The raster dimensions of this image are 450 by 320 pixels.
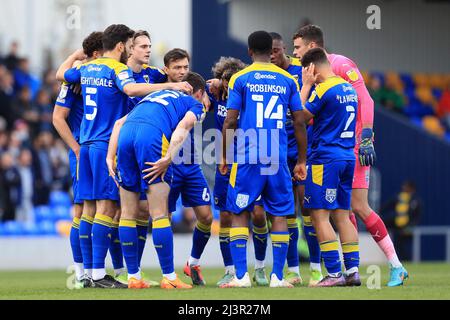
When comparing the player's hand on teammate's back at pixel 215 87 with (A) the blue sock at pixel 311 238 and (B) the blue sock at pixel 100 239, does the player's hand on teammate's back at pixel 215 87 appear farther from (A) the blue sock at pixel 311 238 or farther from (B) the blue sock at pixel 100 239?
(B) the blue sock at pixel 100 239

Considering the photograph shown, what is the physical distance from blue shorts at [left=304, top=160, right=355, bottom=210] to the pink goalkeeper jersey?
59 cm

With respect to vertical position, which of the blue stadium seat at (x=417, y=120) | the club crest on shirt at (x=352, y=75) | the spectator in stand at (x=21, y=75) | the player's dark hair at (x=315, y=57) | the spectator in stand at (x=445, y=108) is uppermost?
the player's dark hair at (x=315, y=57)

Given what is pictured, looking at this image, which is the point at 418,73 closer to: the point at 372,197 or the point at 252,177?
the point at 372,197

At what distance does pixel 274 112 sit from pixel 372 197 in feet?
40.3

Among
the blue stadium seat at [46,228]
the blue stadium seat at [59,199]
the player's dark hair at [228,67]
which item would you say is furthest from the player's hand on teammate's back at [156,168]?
the blue stadium seat at [59,199]

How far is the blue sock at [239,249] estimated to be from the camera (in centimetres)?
973

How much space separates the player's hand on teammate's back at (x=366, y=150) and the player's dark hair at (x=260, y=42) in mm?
1321

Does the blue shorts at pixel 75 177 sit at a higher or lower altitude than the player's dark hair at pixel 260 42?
lower

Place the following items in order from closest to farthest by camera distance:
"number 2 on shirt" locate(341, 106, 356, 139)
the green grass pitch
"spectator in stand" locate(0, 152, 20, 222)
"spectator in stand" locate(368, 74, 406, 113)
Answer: the green grass pitch → "number 2 on shirt" locate(341, 106, 356, 139) → "spectator in stand" locate(0, 152, 20, 222) → "spectator in stand" locate(368, 74, 406, 113)

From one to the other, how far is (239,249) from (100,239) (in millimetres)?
1357

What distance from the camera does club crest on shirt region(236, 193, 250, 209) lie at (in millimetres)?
9703

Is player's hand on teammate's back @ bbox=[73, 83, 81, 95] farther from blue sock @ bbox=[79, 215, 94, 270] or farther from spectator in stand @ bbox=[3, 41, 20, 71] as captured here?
spectator in stand @ bbox=[3, 41, 20, 71]

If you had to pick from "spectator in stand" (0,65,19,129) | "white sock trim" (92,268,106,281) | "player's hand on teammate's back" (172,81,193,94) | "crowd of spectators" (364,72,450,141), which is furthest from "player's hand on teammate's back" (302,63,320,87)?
"crowd of spectators" (364,72,450,141)

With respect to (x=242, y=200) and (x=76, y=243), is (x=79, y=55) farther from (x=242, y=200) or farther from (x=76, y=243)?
(x=242, y=200)
